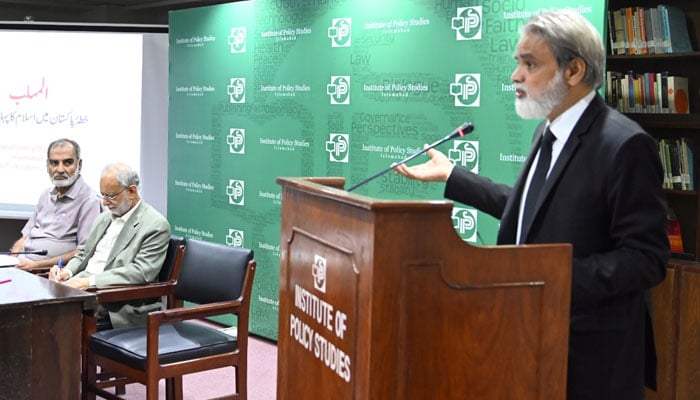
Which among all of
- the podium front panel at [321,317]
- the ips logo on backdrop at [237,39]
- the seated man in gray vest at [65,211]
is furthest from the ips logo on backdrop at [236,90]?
the podium front panel at [321,317]

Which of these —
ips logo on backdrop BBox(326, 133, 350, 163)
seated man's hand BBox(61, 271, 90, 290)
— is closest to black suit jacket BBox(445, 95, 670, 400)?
seated man's hand BBox(61, 271, 90, 290)

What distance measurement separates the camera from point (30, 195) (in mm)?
6832

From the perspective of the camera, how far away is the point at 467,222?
4477mm

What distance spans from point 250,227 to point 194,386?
1428 mm

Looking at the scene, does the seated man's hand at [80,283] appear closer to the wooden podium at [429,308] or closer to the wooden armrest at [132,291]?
the wooden armrest at [132,291]

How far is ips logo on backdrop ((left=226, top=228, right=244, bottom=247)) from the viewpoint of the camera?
591cm

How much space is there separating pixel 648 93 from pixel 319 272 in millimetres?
2853

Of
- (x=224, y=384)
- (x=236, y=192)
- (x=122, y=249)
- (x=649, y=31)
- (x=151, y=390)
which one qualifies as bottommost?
(x=224, y=384)

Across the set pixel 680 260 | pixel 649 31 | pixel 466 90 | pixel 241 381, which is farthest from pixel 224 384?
pixel 649 31

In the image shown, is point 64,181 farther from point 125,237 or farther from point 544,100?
point 544,100

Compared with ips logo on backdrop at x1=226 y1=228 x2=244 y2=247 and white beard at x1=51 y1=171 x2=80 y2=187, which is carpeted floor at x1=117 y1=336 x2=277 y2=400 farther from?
white beard at x1=51 y1=171 x2=80 y2=187

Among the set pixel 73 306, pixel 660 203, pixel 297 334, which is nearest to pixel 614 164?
pixel 660 203

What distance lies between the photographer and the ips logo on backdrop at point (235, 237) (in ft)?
19.4

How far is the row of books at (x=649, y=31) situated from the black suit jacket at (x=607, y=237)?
2.39m
